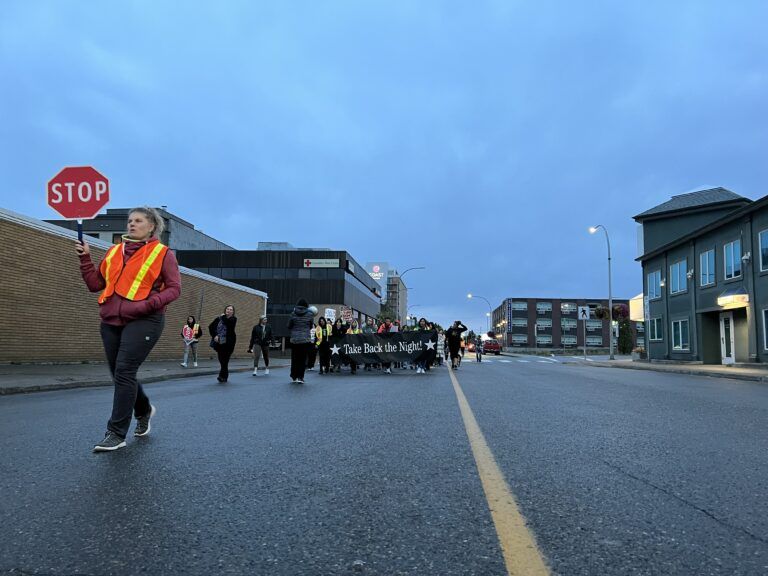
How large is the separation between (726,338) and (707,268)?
148 inches

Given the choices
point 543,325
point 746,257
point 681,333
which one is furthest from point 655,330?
point 543,325

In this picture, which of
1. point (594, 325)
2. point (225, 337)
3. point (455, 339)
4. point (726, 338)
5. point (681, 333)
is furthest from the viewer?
point (594, 325)

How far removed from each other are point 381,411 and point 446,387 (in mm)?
4461

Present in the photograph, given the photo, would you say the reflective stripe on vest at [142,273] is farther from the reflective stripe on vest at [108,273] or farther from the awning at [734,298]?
the awning at [734,298]

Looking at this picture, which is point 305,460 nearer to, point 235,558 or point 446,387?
point 235,558

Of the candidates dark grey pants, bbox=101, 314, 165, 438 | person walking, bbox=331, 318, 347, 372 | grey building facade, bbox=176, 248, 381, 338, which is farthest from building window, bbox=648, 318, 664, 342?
grey building facade, bbox=176, 248, 381, 338

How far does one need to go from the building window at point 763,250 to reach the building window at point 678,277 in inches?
290

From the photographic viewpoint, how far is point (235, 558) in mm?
2404

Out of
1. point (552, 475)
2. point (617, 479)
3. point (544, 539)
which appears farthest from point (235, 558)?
point (617, 479)

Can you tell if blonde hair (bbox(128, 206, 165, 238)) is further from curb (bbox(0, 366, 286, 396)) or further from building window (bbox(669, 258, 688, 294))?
building window (bbox(669, 258, 688, 294))

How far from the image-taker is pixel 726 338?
29125 mm

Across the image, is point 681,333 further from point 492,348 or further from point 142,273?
point 142,273

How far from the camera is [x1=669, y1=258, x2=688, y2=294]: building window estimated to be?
32250mm

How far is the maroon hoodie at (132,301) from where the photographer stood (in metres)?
4.65
